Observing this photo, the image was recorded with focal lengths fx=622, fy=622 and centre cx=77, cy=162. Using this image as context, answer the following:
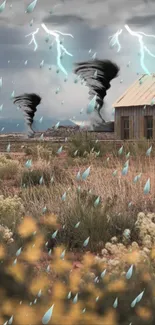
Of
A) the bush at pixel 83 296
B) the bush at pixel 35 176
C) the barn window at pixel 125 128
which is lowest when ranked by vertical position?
the bush at pixel 83 296

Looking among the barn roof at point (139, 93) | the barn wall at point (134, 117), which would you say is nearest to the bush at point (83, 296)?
the barn wall at point (134, 117)

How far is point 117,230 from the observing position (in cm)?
741

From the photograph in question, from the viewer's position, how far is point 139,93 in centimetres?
2622

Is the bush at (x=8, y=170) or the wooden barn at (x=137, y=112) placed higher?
the wooden barn at (x=137, y=112)

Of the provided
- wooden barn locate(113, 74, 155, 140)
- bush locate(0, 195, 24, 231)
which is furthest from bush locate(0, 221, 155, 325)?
wooden barn locate(113, 74, 155, 140)

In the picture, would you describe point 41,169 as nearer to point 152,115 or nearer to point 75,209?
point 75,209

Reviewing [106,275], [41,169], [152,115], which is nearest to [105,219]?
[106,275]

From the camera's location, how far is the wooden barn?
25.0 meters

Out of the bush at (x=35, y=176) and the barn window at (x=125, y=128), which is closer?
the bush at (x=35, y=176)

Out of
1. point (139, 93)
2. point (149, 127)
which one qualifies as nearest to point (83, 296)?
point (149, 127)

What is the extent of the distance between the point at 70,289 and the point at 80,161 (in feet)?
41.4

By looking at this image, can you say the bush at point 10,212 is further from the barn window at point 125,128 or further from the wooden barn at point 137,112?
the barn window at point 125,128

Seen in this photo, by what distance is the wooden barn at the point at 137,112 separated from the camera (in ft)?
82.1

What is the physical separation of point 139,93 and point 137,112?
1.20 meters
